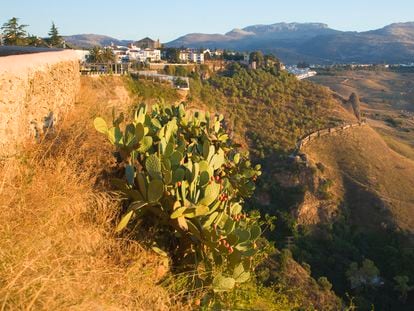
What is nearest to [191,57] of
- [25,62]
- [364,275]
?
[364,275]

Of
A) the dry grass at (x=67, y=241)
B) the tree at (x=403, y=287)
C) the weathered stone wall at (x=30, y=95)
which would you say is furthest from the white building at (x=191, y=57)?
the dry grass at (x=67, y=241)

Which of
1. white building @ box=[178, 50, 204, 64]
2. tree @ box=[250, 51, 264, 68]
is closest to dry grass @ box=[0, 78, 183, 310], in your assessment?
white building @ box=[178, 50, 204, 64]

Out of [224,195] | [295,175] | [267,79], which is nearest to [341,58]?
[267,79]

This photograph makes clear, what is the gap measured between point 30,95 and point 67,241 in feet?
9.29

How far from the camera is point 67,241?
350 centimetres

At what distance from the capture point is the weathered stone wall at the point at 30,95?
4.83 metres

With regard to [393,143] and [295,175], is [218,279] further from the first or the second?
[393,143]

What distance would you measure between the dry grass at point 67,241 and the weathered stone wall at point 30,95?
0.29 metres

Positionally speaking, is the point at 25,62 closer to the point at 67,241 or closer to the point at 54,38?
the point at 67,241

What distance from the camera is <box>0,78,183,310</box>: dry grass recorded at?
257 centimetres

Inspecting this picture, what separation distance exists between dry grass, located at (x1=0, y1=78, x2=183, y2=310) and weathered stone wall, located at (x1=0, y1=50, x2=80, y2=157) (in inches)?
11.5

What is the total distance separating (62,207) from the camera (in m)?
3.95

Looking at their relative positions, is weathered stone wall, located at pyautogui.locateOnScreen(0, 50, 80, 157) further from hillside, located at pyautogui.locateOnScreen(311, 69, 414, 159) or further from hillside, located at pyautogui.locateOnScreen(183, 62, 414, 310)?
hillside, located at pyautogui.locateOnScreen(311, 69, 414, 159)

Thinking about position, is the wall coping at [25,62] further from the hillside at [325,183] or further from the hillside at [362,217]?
the hillside at [362,217]
